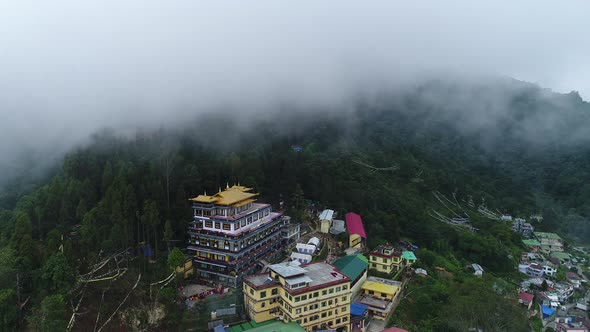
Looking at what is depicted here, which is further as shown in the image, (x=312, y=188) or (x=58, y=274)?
(x=312, y=188)

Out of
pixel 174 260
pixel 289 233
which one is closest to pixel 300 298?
pixel 174 260

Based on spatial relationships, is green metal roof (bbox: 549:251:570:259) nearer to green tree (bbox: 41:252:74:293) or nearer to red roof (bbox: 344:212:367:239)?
red roof (bbox: 344:212:367:239)

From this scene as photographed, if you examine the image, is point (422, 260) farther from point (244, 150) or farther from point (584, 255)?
point (584, 255)

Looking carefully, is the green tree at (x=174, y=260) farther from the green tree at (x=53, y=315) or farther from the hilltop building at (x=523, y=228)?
the hilltop building at (x=523, y=228)

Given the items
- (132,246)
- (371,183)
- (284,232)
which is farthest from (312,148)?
(132,246)

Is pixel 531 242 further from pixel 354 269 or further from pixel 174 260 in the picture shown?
pixel 174 260

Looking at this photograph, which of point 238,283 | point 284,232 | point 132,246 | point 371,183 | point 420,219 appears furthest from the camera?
point 371,183

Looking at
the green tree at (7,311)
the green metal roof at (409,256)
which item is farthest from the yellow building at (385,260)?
the green tree at (7,311)

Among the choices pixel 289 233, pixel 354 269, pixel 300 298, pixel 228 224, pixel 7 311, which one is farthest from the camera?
pixel 289 233
